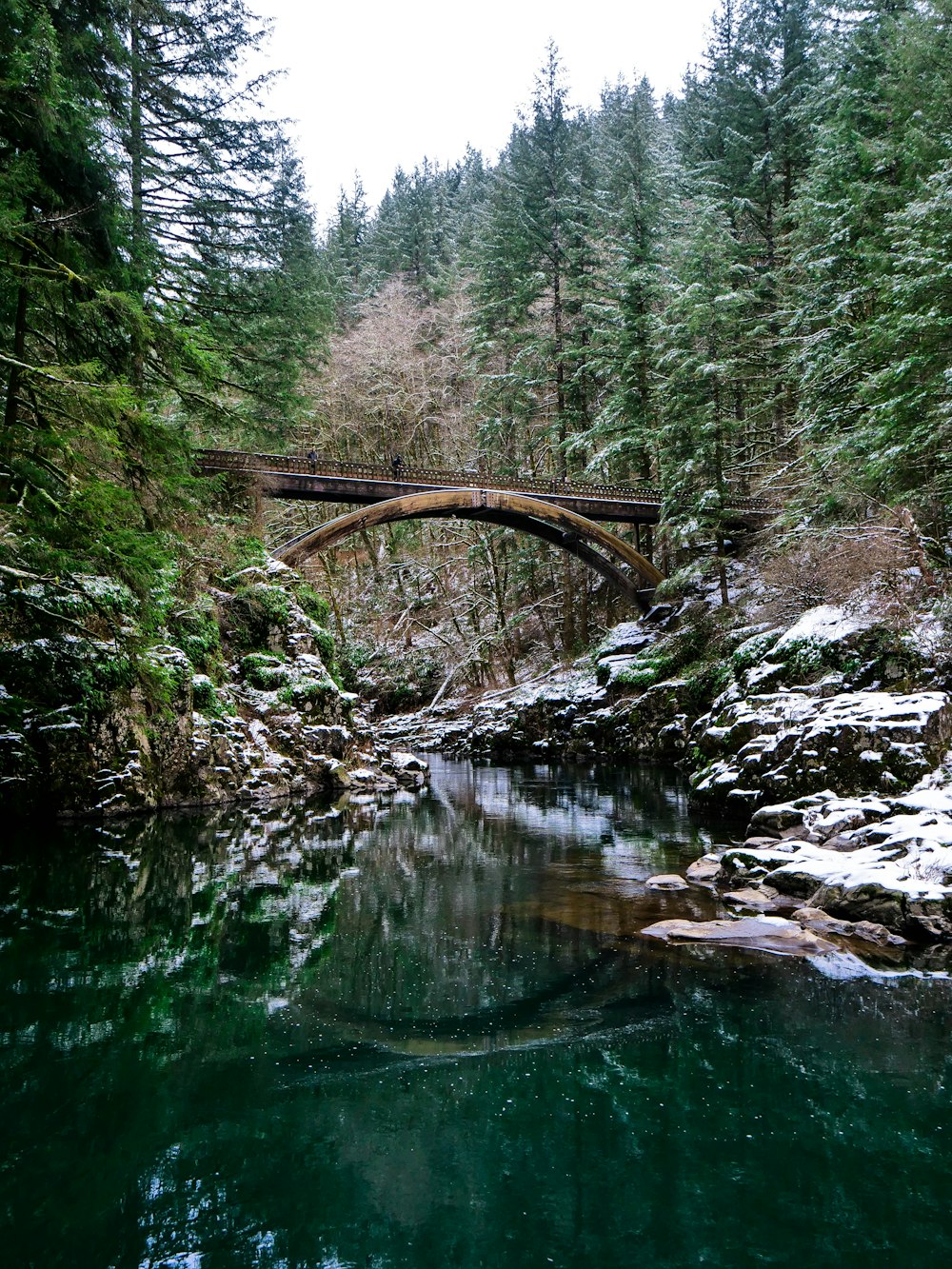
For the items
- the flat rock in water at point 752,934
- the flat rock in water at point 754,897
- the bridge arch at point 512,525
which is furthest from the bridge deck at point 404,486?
the flat rock in water at point 752,934

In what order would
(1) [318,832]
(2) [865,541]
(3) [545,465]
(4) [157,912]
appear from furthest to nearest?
(3) [545,465]
(2) [865,541]
(1) [318,832]
(4) [157,912]

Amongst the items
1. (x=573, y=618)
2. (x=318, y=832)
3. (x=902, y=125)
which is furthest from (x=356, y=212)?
(x=318, y=832)

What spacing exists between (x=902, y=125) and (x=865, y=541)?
30.9 ft

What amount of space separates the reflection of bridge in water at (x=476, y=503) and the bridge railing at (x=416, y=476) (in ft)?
0.08

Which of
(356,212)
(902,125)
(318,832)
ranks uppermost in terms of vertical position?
(356,212)

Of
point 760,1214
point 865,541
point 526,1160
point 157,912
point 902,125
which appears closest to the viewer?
point 760,1214

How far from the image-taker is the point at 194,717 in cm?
1419

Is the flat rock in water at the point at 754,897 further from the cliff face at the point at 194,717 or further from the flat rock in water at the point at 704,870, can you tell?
the cliff face at the point at 194,717

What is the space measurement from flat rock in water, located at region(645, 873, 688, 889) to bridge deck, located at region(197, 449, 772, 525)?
1326 centimetres

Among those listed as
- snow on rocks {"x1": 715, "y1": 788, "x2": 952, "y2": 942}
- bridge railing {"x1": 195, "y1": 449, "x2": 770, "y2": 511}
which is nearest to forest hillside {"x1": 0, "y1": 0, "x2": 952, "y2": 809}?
bridge railing {"x1": 195, "y1": 449, "x2": 770, "y2": 511}

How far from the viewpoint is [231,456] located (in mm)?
18734

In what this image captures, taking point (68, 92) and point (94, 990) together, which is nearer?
point (94, 990)

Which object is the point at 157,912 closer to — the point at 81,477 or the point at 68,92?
the point at 81,477

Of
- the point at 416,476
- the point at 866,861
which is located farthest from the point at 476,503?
the point at 866,861
